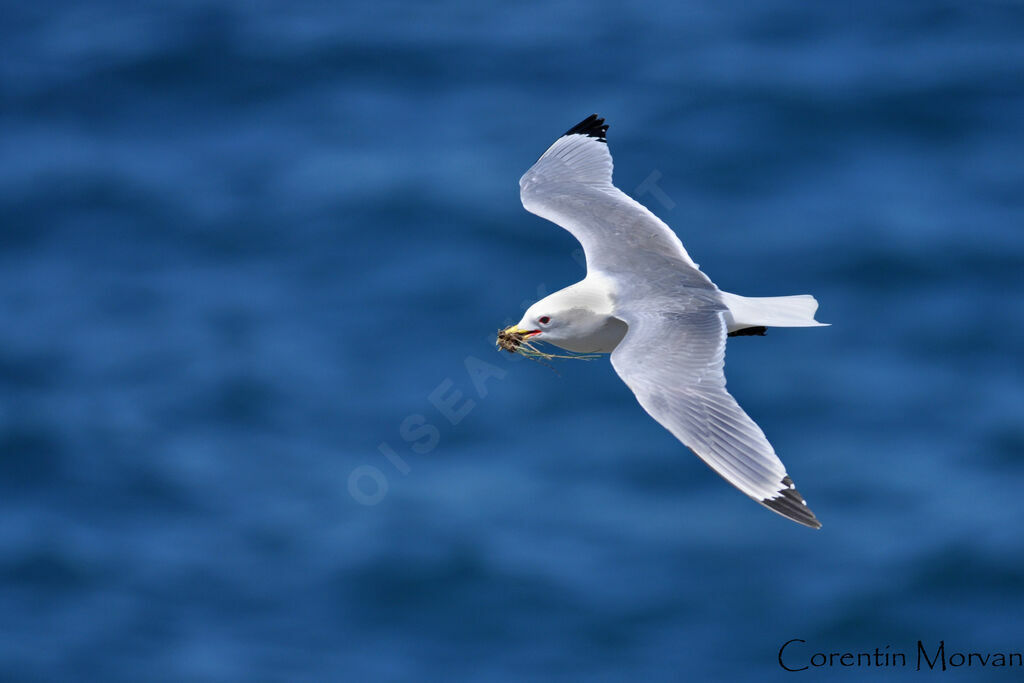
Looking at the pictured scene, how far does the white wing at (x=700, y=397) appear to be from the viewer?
22.1 ft

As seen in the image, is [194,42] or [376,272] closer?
[376,272]

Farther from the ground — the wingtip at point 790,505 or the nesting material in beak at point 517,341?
the nesting material in beak at point 517,341

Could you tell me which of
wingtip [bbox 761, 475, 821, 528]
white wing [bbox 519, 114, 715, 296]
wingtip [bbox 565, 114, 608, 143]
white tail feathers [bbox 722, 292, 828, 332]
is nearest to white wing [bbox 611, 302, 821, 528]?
wingtip [bbox 761, 475, 821, 528]

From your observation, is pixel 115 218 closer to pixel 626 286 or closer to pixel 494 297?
pixel 494 297

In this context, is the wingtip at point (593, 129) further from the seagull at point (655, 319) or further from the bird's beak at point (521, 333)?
the bird's beak at point (521, 333)

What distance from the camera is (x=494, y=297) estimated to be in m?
14.2

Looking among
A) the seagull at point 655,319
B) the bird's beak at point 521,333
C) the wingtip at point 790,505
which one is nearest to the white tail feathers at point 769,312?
the seagull at point 655,319

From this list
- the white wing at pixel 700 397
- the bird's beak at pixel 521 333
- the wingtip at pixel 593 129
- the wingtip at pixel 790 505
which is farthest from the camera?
the wingtip at pixel 593 129

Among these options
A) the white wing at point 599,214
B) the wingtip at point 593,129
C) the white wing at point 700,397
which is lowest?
the white wing at point 700,397

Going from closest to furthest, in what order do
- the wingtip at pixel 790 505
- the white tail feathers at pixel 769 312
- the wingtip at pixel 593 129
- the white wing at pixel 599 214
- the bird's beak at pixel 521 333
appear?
the wingtip at pixel 790 505
the white tail feathers at pixel 769 312
the bird's beak at pixel 521 333
the white wing at pixel 599 214
the wingtip at pixel 593 129

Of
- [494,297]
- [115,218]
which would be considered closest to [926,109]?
[494,297]

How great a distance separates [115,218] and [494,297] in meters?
4.59

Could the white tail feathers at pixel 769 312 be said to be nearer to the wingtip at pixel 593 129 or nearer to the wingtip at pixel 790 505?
the wingtip at pixel 790 505

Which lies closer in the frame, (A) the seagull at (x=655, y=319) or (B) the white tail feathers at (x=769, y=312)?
(A) the seagull at (x=655, y=319)
